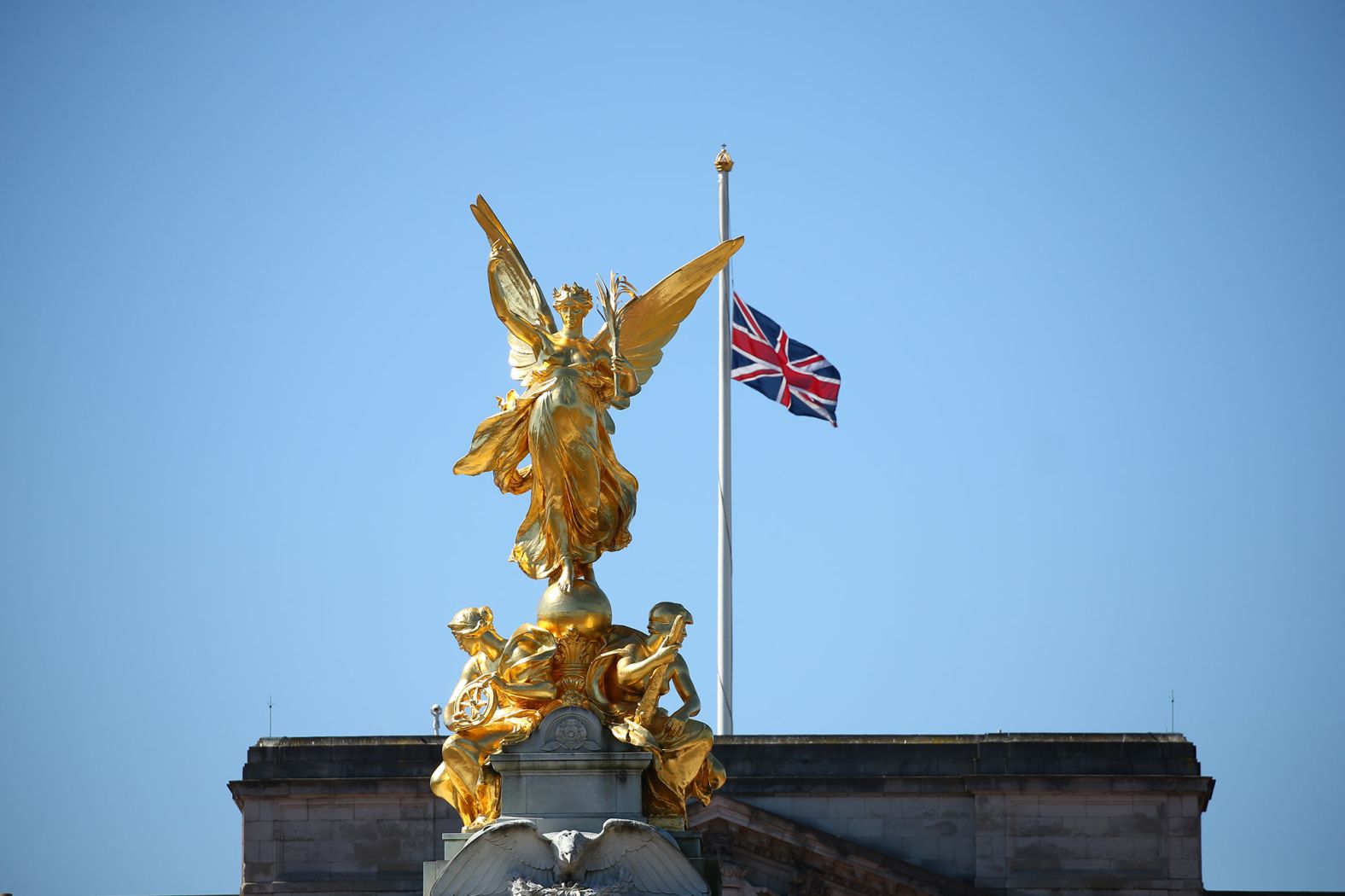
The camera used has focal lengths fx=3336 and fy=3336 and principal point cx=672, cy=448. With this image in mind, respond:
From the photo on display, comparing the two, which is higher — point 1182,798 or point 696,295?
point 696,295

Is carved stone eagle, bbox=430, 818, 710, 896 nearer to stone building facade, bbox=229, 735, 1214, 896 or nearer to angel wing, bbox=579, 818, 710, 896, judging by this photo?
angel wing, bbox=579, 818, 710, 896

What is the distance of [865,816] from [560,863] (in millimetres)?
28116

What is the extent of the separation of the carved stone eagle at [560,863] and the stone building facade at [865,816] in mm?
25916

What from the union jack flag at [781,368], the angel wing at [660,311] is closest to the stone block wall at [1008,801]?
the union jack flag at [781,368]

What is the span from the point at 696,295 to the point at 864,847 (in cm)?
2598

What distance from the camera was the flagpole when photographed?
6175 centimetres

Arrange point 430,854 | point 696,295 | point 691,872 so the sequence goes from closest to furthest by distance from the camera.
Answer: point 691,872, point 696,295, point 430,854

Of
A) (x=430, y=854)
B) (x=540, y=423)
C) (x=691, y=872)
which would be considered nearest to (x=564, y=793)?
(x=691, y=872)

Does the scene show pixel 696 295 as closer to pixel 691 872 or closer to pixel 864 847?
pixel 691 872

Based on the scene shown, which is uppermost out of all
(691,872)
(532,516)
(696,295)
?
(696,295)

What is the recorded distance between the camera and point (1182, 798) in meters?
61.2

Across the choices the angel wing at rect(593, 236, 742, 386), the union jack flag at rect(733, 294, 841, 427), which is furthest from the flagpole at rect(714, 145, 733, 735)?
the angel wing at rect(593, 236, 742, 386)

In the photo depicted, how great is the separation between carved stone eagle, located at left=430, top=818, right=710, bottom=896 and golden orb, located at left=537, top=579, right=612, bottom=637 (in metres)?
2.26

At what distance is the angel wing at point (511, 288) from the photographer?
36.6 meters
